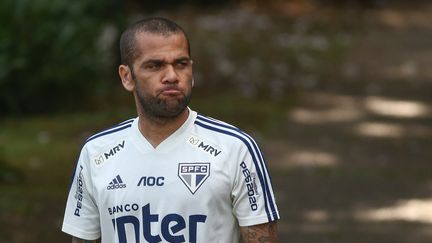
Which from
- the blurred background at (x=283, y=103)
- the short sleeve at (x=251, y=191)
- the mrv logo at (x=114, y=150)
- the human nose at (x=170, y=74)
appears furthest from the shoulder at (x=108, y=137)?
the blurred background at (x=283, y=103)

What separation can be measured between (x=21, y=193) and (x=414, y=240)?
303 centimetres

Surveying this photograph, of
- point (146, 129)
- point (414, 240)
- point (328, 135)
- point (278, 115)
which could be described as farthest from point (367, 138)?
point (146, 129)

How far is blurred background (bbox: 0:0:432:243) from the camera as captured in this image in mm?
9391

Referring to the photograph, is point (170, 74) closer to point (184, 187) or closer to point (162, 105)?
point (162, 105)

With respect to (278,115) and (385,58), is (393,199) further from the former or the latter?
(385,58)

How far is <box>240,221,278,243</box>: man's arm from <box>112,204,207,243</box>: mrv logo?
6.3 inches

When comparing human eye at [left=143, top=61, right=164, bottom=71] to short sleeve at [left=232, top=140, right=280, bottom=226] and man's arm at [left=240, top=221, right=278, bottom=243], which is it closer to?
short sleeve at [left=232, top=140, right=280, bottom=226]

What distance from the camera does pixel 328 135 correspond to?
1212 cm

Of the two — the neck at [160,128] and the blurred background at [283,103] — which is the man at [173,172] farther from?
the blurred background at [283,103]

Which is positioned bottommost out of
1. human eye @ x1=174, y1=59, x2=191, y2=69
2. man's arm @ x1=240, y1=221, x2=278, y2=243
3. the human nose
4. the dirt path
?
man's arm @ x1=240, y1=221, x2=278, y2=243

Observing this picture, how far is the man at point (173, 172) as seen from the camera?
4379mm

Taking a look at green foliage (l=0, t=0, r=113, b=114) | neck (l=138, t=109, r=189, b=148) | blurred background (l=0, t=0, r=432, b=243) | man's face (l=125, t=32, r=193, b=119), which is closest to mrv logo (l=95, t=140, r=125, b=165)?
neck (l=138, t=109, r=189, b=148)

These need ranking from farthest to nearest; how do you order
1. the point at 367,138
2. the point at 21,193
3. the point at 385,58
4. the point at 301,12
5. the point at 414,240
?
the point at 301,12 < the point at 385,58 < the point at 367,138 < the point at 21,193 < the point at 414,240

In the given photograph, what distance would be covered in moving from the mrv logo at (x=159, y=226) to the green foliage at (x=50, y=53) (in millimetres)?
7819
